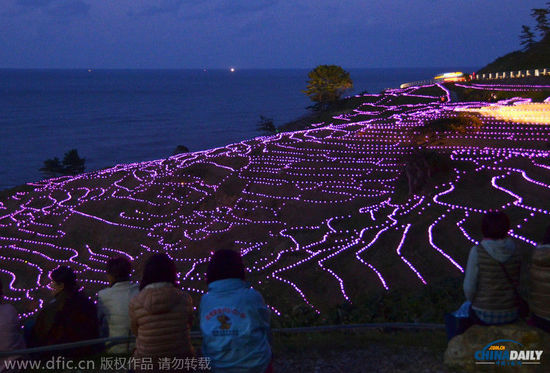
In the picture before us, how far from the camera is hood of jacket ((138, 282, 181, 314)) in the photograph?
13.2 feet

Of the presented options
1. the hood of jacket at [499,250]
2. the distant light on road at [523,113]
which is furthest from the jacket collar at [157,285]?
the distant light on road at [523,113]

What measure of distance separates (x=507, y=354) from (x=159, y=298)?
9.17 feet

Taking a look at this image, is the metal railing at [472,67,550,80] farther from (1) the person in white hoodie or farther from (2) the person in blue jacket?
(2) the person in blue jacket

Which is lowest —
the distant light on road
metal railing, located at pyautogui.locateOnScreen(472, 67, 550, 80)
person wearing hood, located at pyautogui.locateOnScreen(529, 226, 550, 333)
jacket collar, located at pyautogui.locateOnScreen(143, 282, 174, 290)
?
person wearing hood, located at pyautogui.locateOnScreen(529, 226, 550, 333)

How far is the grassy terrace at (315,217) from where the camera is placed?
1028cm

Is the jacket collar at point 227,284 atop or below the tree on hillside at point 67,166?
atop

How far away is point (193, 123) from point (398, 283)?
62.0 metres

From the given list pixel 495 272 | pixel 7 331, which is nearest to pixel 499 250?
pixel 495 272

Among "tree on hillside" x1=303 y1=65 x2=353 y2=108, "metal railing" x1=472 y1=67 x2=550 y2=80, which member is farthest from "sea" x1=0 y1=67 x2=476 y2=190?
"metal railing" x1=472 y1=67 x2=550 y2=80

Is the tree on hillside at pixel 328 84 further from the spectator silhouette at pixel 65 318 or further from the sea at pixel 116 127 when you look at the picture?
the spectator silhouette at pixel 65 318

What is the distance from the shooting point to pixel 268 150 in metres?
20.6

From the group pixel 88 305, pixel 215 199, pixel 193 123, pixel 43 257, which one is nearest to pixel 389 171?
pixel 215 199

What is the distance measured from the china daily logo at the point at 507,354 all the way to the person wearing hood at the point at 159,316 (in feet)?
7.99

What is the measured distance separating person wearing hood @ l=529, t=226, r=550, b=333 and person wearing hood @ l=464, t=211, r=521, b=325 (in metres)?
0.15
